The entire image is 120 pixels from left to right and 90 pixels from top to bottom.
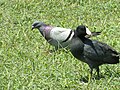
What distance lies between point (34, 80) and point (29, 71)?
40cm

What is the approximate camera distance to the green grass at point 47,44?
6.10 meters

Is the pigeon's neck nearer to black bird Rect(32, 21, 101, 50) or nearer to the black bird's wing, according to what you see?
black bird Rect(32, 21, 101, 50)

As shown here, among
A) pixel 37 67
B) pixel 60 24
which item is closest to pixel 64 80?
pixel 37 67

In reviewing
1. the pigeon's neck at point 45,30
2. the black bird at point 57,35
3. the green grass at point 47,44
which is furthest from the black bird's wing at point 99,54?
the pigeon's neck at point 45,30

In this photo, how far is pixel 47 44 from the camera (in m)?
8.68

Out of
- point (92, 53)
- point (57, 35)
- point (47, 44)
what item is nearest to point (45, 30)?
point (47, 44)

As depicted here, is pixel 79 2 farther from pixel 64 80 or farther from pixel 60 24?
pixel 64 80

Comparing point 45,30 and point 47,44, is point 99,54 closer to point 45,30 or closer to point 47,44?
point 47,44

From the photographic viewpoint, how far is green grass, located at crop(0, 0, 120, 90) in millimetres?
6102

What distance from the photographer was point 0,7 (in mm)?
11383

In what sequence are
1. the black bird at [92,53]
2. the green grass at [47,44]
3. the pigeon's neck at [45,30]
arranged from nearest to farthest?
the green grass at [47,44] < the black bird at [92,53] < the pigeon's neck at [45,30]

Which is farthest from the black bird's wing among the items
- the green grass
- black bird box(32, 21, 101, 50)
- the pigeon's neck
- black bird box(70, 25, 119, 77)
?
the pigeon's neck

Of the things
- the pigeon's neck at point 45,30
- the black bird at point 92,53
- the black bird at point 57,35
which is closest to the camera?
the black bird at point 92,53

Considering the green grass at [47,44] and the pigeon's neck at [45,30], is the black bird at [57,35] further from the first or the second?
the green grass at [47,44]
